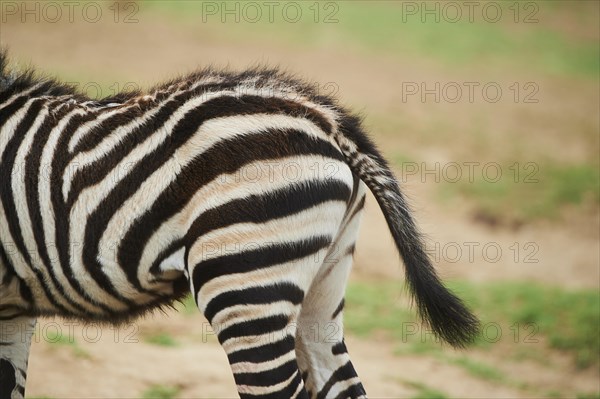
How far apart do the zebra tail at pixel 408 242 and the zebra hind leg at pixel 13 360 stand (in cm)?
224

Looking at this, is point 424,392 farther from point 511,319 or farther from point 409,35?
point 409,35

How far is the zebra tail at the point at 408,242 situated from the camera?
165 inches

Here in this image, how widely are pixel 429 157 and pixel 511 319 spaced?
5.20 m

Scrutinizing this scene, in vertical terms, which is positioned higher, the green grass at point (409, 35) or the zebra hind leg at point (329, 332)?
the green grass at point (409, 35)

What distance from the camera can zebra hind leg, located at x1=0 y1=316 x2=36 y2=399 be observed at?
480 centimetres

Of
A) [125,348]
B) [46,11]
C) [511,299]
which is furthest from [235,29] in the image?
[125,348]

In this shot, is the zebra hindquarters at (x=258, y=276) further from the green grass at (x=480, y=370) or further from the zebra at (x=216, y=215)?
the green grass at (x=480, y=370)

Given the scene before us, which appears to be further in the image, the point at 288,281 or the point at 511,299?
the point at 511,299

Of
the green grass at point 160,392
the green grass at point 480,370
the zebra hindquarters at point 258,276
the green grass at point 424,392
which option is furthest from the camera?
the green grass at point 480,370

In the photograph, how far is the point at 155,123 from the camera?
412cm

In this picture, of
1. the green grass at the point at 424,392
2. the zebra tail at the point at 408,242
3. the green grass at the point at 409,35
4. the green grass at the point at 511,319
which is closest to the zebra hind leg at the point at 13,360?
the zebra tail at the point at 408,242

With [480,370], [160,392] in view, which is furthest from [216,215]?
[480,370]

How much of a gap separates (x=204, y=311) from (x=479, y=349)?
5640 mm

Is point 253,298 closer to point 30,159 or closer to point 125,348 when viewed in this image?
point 30,159
